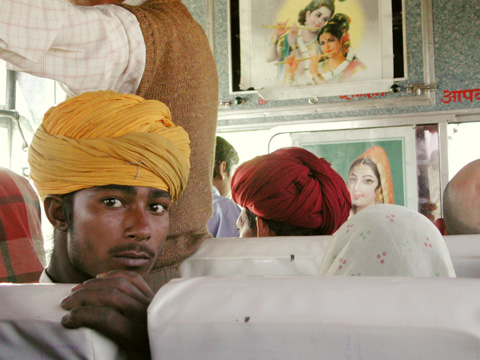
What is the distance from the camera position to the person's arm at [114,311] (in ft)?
1.42

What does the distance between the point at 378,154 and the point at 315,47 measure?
2.38ft

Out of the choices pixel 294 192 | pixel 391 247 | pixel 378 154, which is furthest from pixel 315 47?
pixel 391 247

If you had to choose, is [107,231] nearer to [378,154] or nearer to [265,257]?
[265,257]

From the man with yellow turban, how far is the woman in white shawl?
35 cm

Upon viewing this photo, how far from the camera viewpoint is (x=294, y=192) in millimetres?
1325

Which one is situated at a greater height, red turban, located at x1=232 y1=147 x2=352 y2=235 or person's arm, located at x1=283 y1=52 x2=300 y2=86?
person's arm, located at x1=283 y1=52 x2=300 y2=86

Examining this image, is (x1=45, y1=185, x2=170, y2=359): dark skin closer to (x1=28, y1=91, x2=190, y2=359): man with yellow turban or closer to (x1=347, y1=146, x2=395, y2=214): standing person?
(x1=28, y1=91, x2=190, y2=359): man with yellow turban

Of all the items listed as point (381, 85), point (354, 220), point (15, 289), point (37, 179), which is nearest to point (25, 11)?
point (37, 179)

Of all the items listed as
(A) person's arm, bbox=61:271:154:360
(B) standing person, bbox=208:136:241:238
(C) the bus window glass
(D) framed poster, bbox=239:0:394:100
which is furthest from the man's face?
(C) the bus window glass

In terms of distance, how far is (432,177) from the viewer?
2840mm

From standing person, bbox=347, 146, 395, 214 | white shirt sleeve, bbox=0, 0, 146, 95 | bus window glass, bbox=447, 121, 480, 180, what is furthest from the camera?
standing person, bbox=347, 146, 395, 214

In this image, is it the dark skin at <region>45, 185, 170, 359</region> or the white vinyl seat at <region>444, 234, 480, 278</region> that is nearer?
the dark skin at <region>45, 185, 170, 359</region>

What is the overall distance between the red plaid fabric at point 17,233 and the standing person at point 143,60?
1.45 feet

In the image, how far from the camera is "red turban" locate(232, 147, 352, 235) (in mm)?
1327
